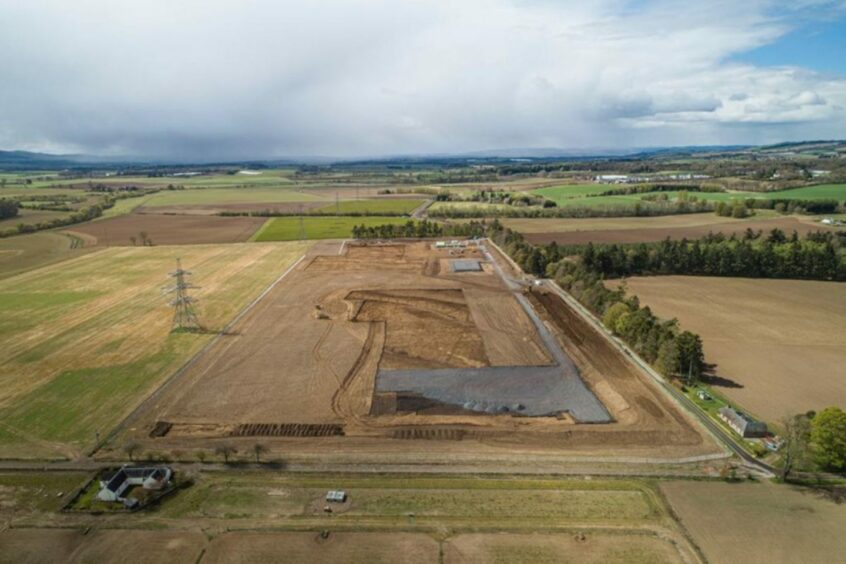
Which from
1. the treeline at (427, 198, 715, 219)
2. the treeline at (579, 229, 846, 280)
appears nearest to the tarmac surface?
the treeline at (579, 229, 846, 280)

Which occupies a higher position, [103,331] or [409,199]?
[409,199]

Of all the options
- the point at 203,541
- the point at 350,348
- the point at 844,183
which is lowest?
the point at 203,541

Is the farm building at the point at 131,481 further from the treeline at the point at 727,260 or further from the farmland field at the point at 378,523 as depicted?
the treeline at the point at 727,260

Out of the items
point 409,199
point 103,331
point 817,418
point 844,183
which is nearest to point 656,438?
point 817,418

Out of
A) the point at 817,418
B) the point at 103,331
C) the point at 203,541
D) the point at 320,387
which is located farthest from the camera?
the point at 103,331

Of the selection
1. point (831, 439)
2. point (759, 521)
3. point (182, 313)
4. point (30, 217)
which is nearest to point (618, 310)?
point (831, 439)

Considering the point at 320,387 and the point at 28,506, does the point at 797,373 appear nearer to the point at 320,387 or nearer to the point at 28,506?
the point at 320,387

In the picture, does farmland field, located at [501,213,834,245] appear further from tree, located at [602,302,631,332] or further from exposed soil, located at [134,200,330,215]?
exposed soil, located at [134,200,330,215]
